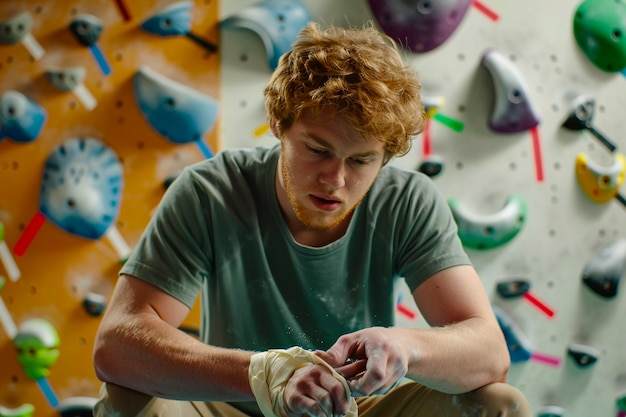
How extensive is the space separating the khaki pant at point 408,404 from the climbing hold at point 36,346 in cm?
67

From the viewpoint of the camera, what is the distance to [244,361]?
1104 mm

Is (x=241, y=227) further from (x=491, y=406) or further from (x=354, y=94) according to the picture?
(x=491, y=406)

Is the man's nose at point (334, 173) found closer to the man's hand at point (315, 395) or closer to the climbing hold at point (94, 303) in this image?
the man's hand at point (315, 395)

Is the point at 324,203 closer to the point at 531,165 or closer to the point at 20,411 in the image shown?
the point at 531,165

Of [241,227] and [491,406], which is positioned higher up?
[241,227]

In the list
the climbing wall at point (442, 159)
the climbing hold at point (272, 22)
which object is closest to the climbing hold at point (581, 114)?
the climbing wall at point (442, 159)

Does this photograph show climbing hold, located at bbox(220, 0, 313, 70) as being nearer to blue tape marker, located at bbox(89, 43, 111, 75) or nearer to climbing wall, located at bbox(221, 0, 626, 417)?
climbing wall, located at bbox(221, 0, 626, 417)

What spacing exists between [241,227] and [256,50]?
2.15 ft

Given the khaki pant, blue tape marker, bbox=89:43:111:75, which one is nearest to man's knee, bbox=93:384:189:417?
the khaki pant

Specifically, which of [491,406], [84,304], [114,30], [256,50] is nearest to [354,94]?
[491,406]

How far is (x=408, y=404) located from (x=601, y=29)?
3.67 feet

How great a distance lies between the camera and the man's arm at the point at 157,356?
1.11 m

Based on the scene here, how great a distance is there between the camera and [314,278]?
1.34m

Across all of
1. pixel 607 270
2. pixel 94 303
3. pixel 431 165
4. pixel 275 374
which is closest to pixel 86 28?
pixel 94 303
